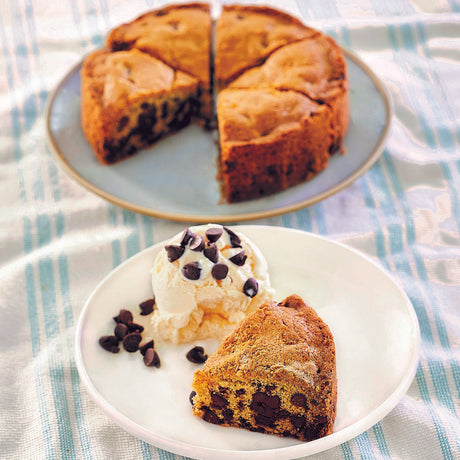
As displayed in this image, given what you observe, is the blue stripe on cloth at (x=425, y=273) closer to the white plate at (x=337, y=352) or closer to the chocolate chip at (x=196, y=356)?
the white plate at (x=337, y=352)

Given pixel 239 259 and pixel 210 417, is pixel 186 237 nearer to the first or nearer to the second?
pixel 239 259

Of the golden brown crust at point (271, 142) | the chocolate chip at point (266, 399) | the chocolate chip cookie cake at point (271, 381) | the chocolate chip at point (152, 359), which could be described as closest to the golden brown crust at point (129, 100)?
the golden brown crust at point (271, 142)

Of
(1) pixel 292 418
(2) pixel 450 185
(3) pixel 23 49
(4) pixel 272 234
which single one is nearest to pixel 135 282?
(4) pixel 272 234

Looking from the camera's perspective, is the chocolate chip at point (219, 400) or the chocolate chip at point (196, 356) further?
the chocolate chip at point (196, 356)

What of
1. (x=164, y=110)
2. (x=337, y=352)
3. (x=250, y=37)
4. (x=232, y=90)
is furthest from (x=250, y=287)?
→ (x=250, y=37)

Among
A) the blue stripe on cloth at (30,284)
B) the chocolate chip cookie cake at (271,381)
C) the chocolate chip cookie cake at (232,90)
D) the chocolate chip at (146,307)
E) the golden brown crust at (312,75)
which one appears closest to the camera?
the chocolate chip cookie cake at (271,381)

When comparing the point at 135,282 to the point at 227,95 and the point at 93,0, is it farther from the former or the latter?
the point at 93,0
